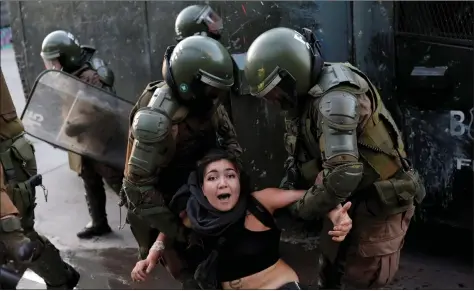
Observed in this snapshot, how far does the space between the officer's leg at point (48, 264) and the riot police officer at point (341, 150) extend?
1.64 metres

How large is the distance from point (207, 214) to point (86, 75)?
98.6 inches

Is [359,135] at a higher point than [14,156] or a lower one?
higher

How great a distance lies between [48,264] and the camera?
13.8 feet

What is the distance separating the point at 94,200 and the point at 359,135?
9.25 ft

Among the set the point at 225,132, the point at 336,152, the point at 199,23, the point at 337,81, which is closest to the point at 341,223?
the point at 336,152

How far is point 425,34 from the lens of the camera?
4430mm

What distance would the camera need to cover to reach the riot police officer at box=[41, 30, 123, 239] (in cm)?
522

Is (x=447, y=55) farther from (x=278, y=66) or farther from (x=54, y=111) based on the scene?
(x=54, y=111)

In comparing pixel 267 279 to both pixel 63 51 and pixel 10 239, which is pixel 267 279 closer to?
pixel 10 239

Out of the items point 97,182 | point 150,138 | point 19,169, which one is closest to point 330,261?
point 150,138

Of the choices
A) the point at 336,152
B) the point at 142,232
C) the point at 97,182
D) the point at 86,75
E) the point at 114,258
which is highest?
the point at 336,152

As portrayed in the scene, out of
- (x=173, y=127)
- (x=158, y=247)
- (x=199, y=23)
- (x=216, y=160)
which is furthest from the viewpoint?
(x=199, y=23)

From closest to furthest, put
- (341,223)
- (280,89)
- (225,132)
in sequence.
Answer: (341,223), (280,89), (225,132)

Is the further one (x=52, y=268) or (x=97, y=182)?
(x=97, y=182)
